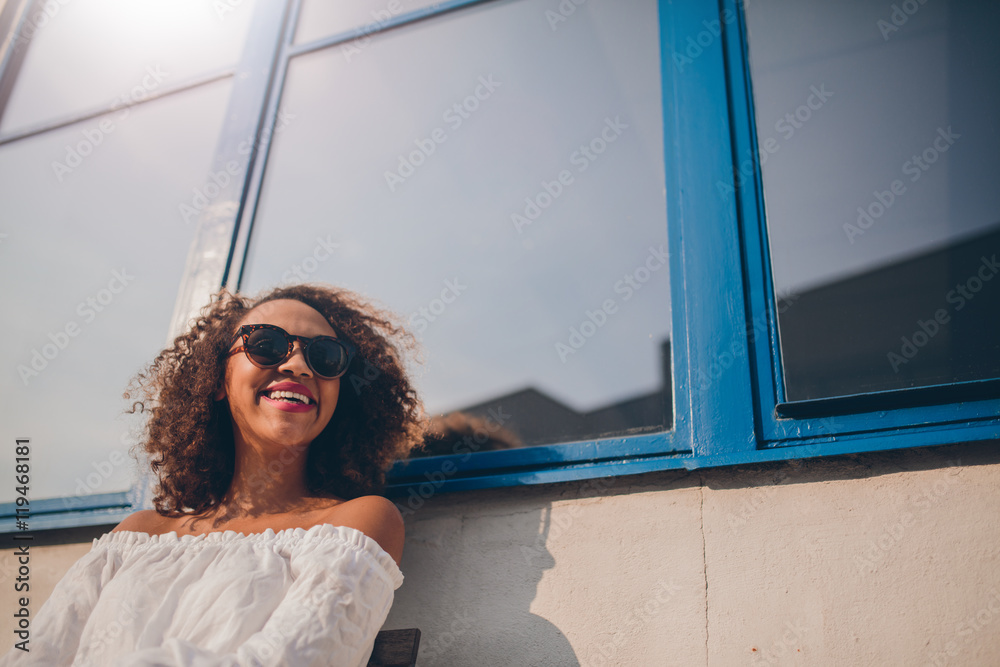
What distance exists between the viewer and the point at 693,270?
1833 millimetres

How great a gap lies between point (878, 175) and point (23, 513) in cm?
322

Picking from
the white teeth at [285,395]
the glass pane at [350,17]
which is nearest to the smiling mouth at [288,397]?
the white teeth at [285,395]

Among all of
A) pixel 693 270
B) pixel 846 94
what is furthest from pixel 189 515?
pixel 846 94

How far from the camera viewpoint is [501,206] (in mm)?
2352

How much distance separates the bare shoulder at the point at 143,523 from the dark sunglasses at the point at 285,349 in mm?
565

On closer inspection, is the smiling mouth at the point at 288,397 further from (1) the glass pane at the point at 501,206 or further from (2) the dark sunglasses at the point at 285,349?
(1) the glass pane at the point at 501,206

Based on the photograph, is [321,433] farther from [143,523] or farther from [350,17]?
[350,17]

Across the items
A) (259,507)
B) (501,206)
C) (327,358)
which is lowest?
(259,507)

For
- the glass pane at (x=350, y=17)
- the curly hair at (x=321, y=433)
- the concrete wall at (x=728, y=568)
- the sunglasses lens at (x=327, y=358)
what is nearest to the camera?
the concrete wall at (x=728, y=568)

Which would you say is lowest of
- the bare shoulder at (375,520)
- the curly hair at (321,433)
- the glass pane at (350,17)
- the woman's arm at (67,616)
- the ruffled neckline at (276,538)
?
the woman's arm at (67,616)

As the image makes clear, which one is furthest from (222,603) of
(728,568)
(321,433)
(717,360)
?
(717,360)

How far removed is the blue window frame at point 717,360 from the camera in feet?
4.92

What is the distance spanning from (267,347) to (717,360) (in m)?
1.27

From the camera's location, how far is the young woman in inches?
52.0
